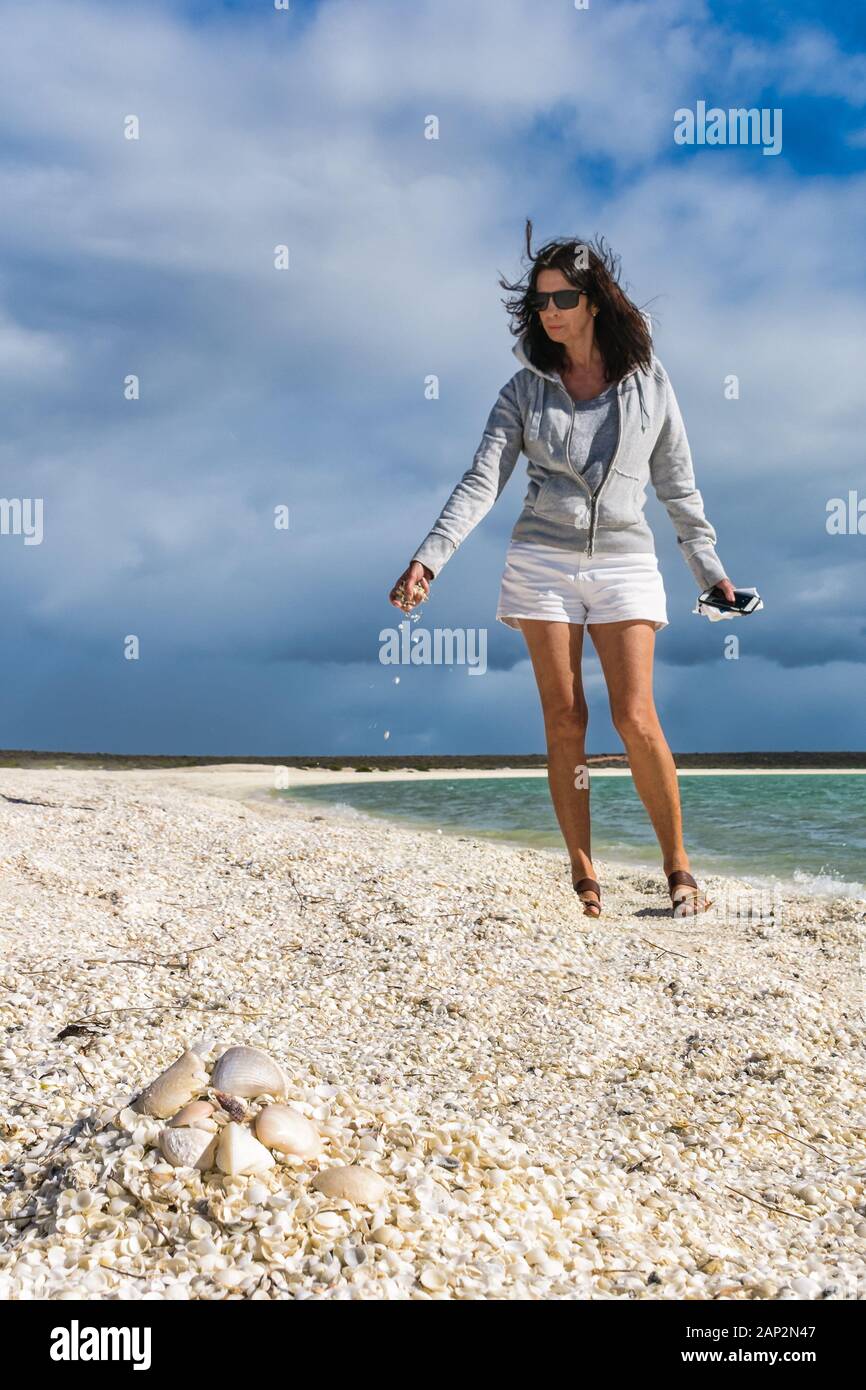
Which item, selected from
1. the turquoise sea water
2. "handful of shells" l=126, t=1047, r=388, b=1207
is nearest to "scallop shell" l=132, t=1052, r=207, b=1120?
"handful of shells" l=126, t=1047, r=388, b=1207

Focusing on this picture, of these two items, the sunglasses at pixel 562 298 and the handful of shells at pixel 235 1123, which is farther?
the sunglasses at pixel 562 298

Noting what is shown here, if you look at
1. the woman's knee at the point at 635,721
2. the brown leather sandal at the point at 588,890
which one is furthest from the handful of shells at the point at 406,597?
the brown leather sandal at the point at 588,890

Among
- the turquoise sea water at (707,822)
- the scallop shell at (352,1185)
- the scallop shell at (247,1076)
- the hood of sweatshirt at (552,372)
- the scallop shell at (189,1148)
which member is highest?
the hood of sweatshirt at (552,372)

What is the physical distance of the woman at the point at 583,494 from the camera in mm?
4648

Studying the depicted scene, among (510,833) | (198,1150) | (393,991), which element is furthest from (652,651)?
(510,833)

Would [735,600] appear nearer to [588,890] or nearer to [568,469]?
[568,469]

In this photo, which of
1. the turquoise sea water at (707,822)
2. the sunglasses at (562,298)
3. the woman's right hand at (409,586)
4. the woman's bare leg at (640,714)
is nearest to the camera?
the woman's right hand at (409,586)

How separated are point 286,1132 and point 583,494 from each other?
11.0 feet

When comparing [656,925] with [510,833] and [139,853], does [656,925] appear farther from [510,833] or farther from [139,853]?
[510,833]

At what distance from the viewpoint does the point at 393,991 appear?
3482 millimetres

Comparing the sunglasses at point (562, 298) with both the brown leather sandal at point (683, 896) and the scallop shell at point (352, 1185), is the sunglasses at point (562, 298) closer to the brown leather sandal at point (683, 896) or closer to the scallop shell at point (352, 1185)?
the brown leather sandal at point (683, 896)

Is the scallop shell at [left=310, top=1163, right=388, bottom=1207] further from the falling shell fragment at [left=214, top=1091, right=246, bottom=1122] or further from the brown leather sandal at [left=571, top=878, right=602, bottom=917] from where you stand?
the brown leather sandal at [left=571, top=878, right=602, bottom=917]

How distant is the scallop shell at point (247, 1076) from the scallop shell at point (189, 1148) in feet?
0.52

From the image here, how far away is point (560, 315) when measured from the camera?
4.63 m
